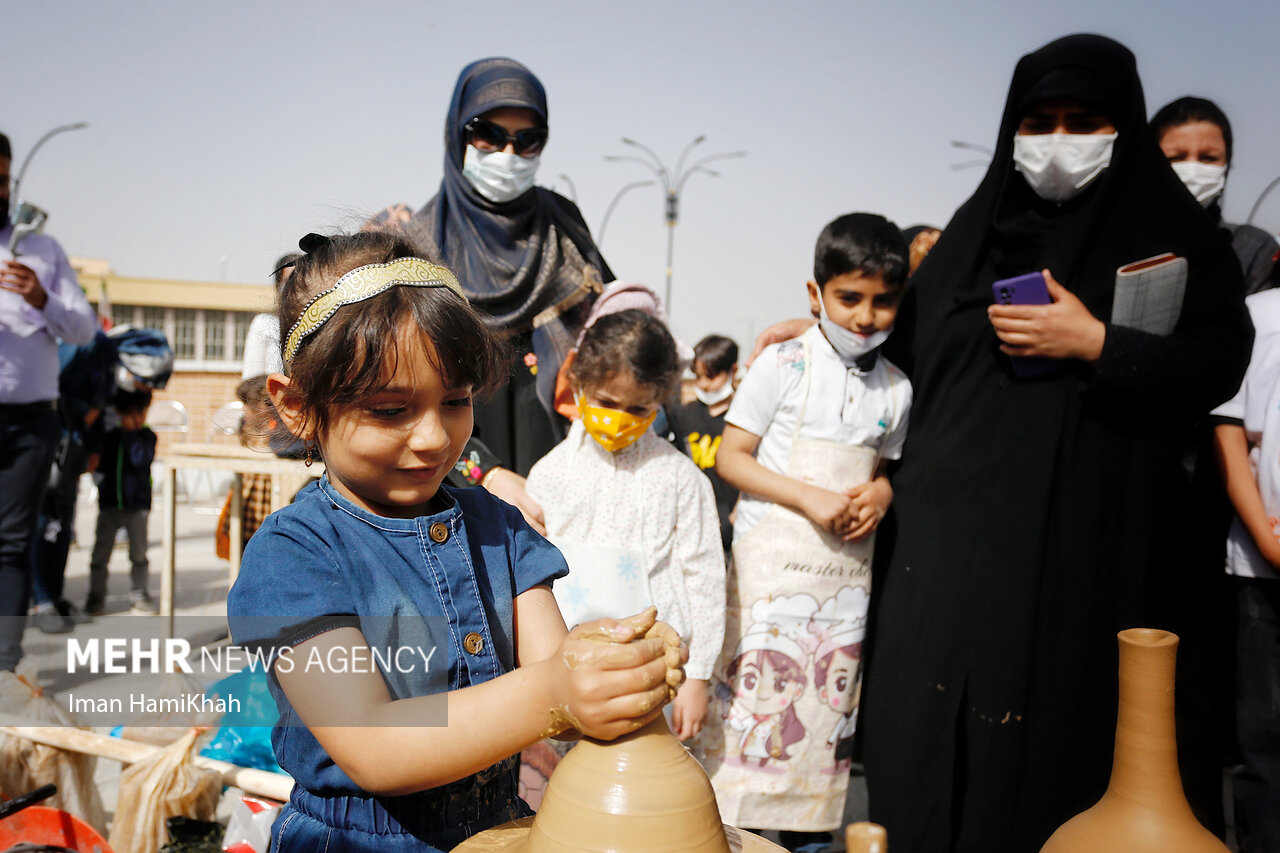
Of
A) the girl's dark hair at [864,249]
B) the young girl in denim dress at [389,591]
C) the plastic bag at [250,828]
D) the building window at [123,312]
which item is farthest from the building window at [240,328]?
the young girl in denim dress at [389,591]

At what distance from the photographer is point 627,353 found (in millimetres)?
2541

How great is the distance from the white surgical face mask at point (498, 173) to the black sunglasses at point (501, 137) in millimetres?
20

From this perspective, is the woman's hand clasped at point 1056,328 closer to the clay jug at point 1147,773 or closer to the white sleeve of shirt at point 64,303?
the clay jug at point 1147,773

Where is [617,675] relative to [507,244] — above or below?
below

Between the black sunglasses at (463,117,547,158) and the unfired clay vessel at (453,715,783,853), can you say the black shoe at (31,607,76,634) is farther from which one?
the unfired clay vessel at (453,715,783,853)

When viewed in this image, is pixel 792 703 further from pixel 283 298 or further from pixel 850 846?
pixel 283 298

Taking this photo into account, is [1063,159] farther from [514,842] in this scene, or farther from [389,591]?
[514,842]

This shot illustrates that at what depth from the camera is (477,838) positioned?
44.0 inches

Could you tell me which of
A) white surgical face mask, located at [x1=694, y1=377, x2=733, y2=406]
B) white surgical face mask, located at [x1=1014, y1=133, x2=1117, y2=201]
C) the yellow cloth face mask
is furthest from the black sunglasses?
white surgical face mask, located at [x1=694, y1=377, x2=733, y2=406]

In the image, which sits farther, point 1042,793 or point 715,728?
point 715,728

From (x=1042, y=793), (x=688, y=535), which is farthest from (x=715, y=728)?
(x=1042, y=793)

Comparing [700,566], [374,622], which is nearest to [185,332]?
[700,566]

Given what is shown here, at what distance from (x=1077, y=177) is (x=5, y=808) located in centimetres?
299

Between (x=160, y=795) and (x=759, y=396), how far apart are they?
198cm
